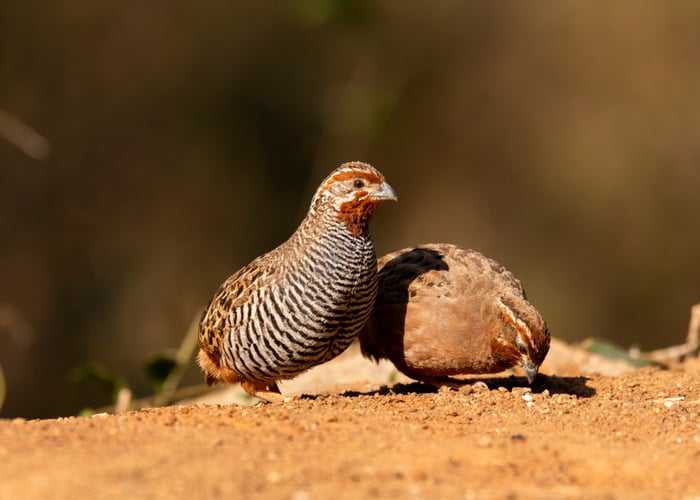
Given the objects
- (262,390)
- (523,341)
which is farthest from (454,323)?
(262,390)

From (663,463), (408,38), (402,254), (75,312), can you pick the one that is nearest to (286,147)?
(408,38)

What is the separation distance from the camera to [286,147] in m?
15.9

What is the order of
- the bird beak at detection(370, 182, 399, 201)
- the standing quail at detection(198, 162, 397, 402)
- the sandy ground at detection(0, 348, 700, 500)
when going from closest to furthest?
the sandy ground at detection(0, 348, 700, 500) → the standing quail at detection(198, 162, 397, 402) → the bird beak at detection(370, 182, 399, 201)

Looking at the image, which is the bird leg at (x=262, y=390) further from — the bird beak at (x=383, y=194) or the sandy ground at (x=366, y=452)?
the bird beak at (x=383, y=194)

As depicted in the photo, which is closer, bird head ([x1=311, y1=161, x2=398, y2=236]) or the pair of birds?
the pair of birds

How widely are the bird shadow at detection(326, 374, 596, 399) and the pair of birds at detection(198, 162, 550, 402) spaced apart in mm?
223

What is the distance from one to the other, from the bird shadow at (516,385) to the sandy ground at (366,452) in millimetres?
685

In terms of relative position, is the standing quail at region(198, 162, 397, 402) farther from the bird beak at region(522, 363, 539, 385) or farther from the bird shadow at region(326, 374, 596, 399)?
the bird beak at region(522, 363, 539, 385)

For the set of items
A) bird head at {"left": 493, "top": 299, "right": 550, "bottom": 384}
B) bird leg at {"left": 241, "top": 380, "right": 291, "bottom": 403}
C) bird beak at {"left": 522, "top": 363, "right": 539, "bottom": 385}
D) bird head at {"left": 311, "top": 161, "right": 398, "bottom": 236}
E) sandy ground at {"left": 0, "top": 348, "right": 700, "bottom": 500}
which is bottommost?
bird leg at {"left": 241, "top": 380, "right": 291, "bottom": 403}

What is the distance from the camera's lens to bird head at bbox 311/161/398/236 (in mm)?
6422

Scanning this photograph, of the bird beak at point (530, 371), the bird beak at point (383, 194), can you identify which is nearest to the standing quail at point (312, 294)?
the bird beak at point (383, 194)

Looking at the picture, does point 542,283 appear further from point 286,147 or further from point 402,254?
point 402,254

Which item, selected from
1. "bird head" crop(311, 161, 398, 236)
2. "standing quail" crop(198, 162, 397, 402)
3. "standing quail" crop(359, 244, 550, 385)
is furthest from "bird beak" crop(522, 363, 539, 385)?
"bird head" crop(311, 161, 398, 236)

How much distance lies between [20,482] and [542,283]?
13.4m
